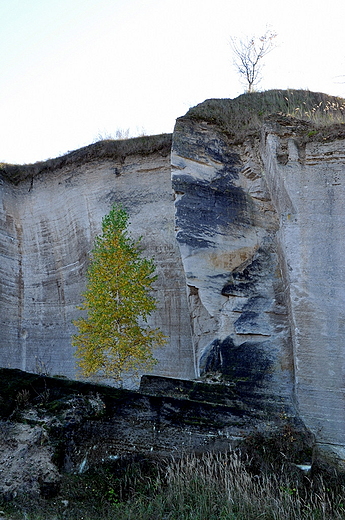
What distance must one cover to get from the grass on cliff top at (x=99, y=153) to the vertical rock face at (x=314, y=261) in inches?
182

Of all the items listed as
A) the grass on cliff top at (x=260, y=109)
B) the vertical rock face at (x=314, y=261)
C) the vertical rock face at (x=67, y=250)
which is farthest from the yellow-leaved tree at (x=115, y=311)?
the grass on cliff top at (x=260, y=109)

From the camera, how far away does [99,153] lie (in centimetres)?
1819

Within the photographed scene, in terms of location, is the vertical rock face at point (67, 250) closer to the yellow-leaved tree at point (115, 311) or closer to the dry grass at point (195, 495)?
the yellow-leaved tree at point (115, 311)

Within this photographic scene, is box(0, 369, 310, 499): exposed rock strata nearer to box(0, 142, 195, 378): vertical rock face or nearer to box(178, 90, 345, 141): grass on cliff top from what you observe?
box(0, 142, 195, 378): vertical rock face

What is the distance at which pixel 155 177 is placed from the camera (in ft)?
56.6

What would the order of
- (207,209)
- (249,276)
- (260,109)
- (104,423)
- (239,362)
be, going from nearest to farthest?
(104,423)
(239,362)
(249,276)
(207,209)
(260,109)

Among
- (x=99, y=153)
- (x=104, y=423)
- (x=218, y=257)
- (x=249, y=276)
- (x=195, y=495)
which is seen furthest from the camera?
(x=99, y=153)

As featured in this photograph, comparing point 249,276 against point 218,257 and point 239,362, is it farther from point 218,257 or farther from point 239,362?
point 239,362

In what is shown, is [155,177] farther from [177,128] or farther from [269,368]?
[269,368]

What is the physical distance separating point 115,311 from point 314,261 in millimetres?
4679

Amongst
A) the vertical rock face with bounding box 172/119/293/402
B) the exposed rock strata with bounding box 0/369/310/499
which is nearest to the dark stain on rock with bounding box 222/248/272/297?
the vertical rock face with bounding box 172/119/293/402

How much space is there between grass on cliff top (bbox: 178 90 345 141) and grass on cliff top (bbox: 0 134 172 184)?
2.17 metres

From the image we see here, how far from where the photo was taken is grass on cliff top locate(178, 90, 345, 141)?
1486cm

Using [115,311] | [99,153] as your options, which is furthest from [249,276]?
[99,153]
